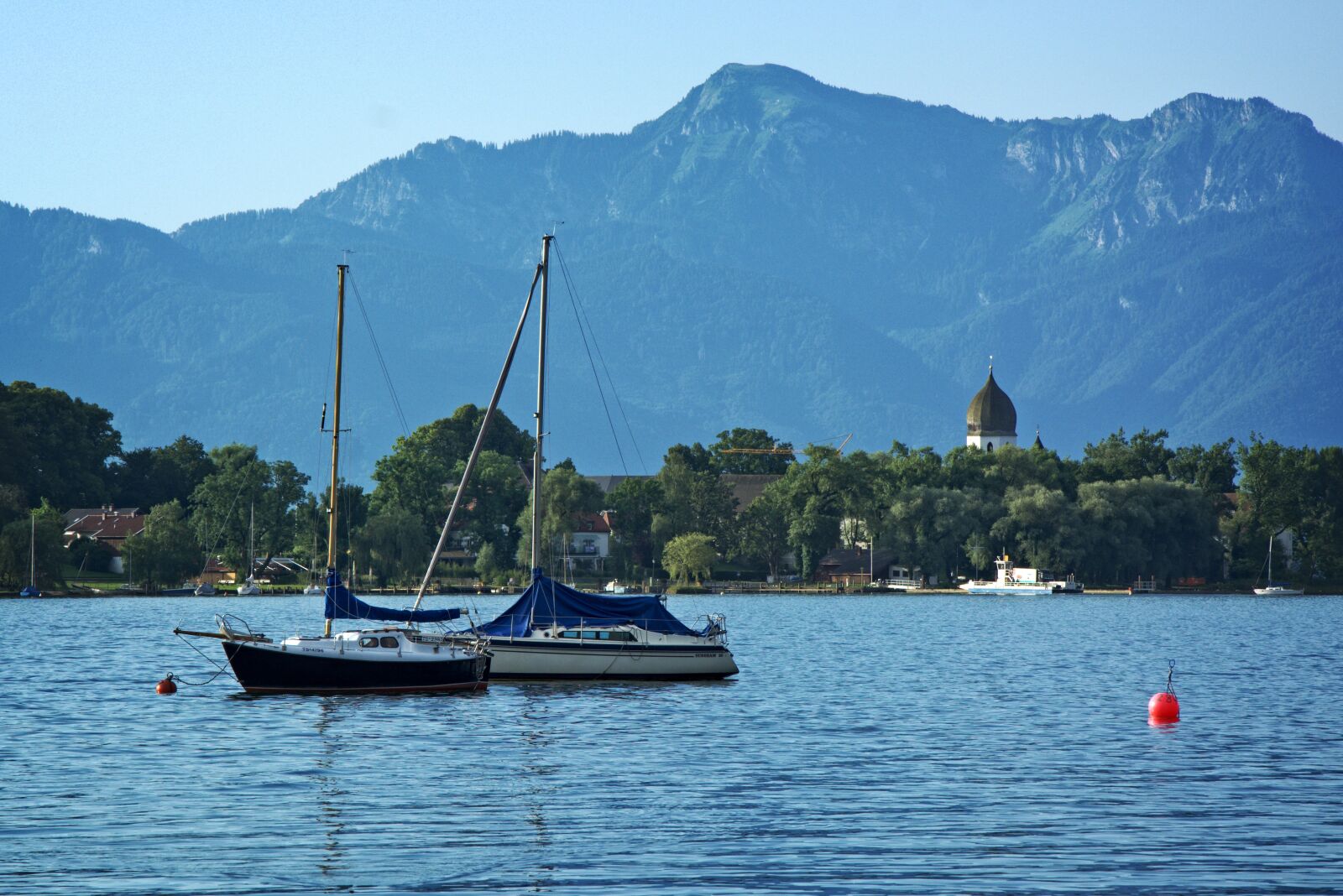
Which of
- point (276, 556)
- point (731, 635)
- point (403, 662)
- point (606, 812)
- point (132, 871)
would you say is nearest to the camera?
point (132, 871)

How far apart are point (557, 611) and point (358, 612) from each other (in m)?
6.63

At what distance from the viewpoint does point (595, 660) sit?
60.4m

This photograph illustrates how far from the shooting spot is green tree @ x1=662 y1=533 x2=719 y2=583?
596 ft

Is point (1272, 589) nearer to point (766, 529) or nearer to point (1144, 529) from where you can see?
point (1144, 529)

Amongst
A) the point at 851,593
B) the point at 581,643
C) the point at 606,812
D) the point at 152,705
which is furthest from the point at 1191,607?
the point at 606,812

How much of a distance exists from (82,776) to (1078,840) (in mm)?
20836

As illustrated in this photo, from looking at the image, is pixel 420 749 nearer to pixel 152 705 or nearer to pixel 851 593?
pixel 152 705

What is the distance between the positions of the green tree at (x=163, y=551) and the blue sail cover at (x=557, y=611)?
99588 millimetres

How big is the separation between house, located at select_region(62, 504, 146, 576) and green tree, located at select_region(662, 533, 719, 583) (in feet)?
169

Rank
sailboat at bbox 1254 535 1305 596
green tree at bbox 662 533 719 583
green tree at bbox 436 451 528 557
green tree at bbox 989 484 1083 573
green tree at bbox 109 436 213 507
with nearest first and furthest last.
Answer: green tree at bbox 989 484 1083 573 < green tree at bbox 436 451 528 557 < green tree at bbox 109 436 213 507 < green tree at bbox 662 533 719 583 < sailboat at bbox 1254 535 1305 596

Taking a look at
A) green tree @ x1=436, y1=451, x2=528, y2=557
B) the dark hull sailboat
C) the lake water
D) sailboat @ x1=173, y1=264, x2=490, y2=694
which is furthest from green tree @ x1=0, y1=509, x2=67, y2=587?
the dark hull sailboat

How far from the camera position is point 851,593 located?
7520 inches

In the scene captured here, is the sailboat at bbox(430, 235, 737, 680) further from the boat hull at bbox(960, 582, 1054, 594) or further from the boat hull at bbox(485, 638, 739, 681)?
the boat hull at bbox(960, 582, 1054, 594)

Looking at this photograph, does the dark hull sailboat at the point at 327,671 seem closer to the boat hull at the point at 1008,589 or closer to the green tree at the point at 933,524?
the green tree at the point at 933,524
